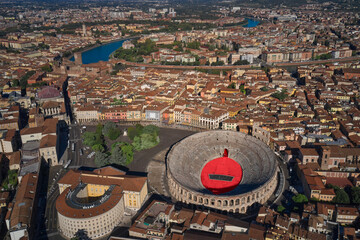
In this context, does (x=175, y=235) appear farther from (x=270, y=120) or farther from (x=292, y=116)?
(x=292, y=116)

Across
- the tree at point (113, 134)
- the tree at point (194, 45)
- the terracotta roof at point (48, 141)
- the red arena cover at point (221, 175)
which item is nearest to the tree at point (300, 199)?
the red arena cover at point (221, 175)

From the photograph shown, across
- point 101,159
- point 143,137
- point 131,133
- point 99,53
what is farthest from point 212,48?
point 101,159

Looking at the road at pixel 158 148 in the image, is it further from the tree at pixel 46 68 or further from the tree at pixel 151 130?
the tree at pixel 46 68

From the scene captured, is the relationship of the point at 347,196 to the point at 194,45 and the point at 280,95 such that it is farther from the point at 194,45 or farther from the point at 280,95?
the point at 194,45

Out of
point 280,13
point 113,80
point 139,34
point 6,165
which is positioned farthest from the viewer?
point 280,13

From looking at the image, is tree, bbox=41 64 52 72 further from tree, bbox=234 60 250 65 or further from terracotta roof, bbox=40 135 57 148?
tree, bbox=234 60 250 65

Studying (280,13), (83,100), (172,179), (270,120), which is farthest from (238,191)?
(280,13)
